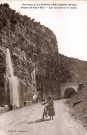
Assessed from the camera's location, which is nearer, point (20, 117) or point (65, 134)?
point (65, 134)

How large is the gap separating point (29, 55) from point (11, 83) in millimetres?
528

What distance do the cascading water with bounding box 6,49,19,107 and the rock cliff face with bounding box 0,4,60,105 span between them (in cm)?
7

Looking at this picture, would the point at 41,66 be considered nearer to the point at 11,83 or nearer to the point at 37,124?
the point at 11,83

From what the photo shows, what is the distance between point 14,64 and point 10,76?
0.76ft

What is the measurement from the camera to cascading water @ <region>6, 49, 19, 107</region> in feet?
17.2

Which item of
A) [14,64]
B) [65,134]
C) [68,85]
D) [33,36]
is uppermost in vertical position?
[33,36]

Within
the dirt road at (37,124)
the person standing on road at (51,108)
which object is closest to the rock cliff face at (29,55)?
the person standing on road at (51,108)

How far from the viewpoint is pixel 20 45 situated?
562 centimetres

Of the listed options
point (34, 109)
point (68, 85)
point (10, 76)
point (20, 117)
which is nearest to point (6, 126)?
point (20, 117)

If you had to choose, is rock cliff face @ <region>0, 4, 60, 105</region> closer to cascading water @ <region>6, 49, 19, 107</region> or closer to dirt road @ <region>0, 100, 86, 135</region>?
cascading water @ <region>6, 49, 19, 107</region>

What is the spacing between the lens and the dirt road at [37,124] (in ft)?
13.0

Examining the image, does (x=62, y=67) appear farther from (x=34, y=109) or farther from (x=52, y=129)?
(x=52, y=129)

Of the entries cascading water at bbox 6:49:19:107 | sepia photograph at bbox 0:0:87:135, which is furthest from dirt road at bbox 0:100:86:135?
cascading water at bbox 6:49:19:107

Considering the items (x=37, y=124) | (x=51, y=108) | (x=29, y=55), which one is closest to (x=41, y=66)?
(x=29, y=55)
